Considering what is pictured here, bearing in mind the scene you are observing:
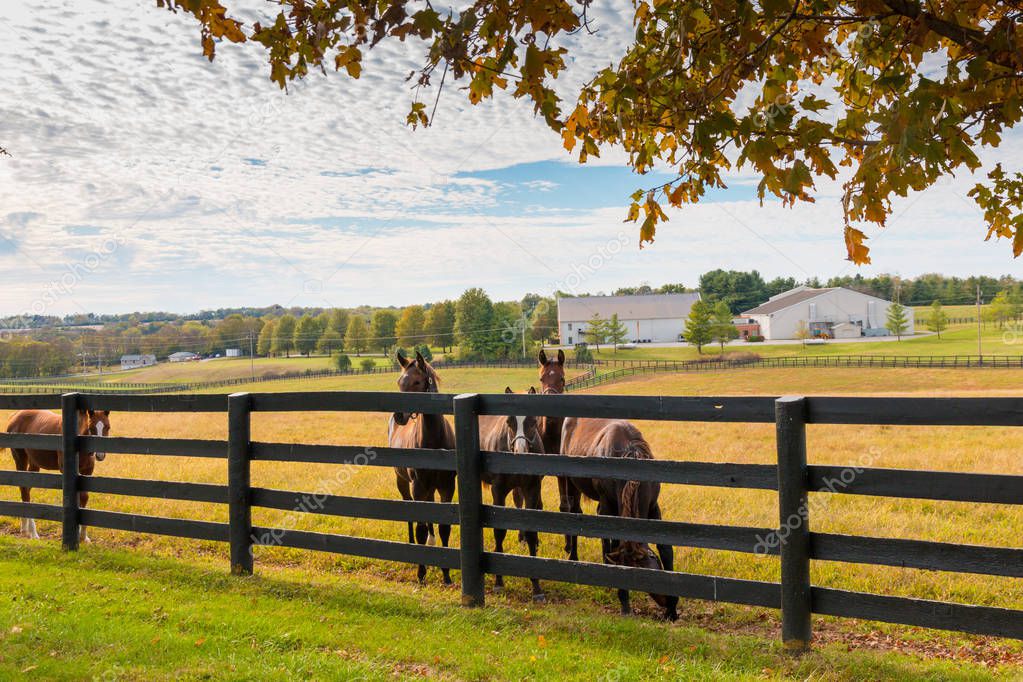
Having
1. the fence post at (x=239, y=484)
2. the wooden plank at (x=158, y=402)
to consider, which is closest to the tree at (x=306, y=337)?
the wooden plank at (x=158, y=402)

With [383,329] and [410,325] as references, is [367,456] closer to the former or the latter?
[410,325]

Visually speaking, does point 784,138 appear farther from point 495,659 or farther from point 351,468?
point 351,468

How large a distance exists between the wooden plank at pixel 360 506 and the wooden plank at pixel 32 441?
108 inches

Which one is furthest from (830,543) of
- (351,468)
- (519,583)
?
(351,468)

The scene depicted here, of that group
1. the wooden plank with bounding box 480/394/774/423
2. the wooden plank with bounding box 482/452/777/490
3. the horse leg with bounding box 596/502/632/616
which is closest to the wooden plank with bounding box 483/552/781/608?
the horse leg with bounding box 596/502/632/616

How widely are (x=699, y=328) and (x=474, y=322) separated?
24440 mm

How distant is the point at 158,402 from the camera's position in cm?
682

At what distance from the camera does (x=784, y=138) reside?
12.7 ft

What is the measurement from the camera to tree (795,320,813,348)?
86125 millimetres

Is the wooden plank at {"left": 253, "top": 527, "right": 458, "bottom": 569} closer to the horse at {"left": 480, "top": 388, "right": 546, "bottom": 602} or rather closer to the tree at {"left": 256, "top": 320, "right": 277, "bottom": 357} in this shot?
the horse at {"left": 480, "top": 388, "right": 546, "bottom": 602}

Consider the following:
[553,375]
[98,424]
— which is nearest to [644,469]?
[553,375]

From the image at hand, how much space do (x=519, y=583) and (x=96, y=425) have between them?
16.7 ft

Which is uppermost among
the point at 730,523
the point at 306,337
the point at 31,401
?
the point at 306,337

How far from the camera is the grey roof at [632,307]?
8025cm
